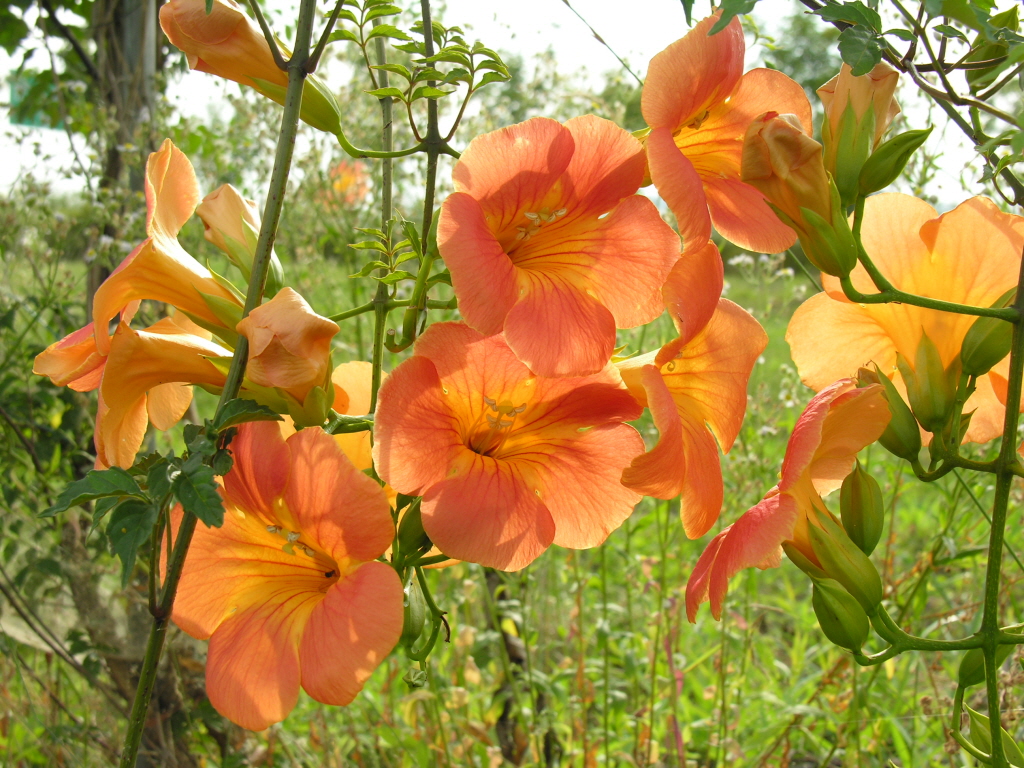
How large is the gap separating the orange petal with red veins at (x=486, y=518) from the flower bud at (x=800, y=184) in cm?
34

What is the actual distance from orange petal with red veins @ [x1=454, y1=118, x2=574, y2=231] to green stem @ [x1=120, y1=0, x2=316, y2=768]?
0.14 m

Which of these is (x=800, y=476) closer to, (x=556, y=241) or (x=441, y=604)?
(x=556, y=241)

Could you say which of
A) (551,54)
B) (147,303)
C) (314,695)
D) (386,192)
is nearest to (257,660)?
(314,695)

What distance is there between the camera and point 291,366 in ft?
2.11

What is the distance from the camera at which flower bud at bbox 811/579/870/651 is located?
732mm

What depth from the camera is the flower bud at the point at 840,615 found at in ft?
2.40

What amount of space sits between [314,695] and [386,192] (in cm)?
50

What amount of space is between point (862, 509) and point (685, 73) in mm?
444

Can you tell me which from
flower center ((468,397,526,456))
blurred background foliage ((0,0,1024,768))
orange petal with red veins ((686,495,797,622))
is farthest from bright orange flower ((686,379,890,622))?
blurred background foliage ((0,0,1024,768))

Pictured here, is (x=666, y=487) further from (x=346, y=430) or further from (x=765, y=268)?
(x=765, y=268)

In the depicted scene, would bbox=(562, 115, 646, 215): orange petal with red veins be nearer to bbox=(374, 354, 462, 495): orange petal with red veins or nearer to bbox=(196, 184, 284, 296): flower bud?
bbox=(374, 354, 462, 495): orange petal with red veins

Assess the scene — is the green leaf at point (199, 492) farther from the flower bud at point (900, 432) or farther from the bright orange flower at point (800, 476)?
the flower bud at point (900, 432)

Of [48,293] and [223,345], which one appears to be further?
[48,293]

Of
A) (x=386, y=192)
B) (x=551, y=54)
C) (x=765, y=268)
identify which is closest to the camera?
(x=386, y=192)
